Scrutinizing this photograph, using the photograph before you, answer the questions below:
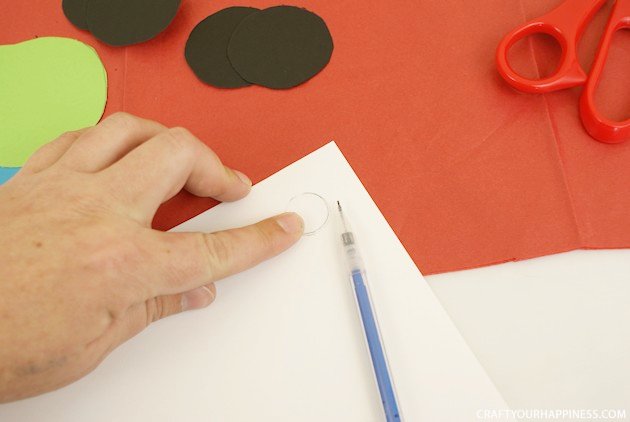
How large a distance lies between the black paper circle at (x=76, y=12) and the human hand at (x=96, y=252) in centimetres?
30

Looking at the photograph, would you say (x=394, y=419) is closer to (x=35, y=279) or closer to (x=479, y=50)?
(x=35, y=279)

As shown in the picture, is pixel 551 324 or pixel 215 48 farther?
pixel 215 48

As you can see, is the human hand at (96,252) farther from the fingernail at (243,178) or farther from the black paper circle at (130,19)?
the black paper circle at (130,19)

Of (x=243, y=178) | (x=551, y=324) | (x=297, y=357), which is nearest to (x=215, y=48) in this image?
(x=243, y=178)

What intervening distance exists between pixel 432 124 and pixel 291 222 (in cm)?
22

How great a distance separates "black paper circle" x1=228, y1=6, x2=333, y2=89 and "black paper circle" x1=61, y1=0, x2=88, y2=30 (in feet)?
0.84

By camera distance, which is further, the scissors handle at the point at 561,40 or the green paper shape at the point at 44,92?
the green paper shape at the point at 44,92

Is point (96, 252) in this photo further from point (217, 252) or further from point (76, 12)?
point (76, 12)

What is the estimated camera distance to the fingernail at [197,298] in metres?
0.54

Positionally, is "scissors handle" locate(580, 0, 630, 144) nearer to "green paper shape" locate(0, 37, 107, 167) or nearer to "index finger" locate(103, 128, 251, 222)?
"index finger" locate(103, 128, 251, 222)

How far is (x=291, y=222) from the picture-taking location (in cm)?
56

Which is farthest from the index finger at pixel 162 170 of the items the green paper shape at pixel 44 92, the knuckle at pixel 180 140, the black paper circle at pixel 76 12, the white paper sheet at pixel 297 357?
the black paper circle at pixel 76 12

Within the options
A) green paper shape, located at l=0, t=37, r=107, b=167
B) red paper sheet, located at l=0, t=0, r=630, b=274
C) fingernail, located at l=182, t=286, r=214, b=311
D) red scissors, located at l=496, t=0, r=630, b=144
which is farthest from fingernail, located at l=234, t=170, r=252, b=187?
red scissors, located at l=496, t=0, r=630, b=144

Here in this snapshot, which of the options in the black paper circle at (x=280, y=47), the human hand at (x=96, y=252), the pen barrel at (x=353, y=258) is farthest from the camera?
the black paper circle at (x=280, y=47)
